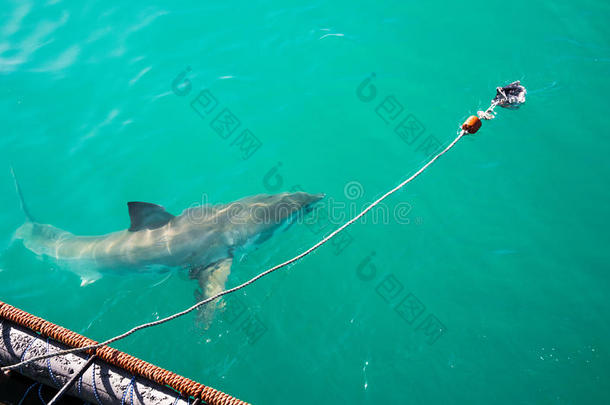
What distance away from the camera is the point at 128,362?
4312 millimetres

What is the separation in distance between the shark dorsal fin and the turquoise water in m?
0.86

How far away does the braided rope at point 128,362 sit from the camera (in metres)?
4.09

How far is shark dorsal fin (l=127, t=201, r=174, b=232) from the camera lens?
6793 mm

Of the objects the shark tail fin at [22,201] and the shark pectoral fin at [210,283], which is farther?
the shark tail fin at [22,201]

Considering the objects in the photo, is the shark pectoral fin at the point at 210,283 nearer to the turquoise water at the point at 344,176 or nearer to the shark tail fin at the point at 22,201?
the turquoise water at the point at 344,176

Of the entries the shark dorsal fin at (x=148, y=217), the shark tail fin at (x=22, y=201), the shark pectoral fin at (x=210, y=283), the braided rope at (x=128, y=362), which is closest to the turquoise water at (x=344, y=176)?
the shark tail fin at (x=22, y=201)

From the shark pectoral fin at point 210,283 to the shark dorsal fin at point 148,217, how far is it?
3.38 feet

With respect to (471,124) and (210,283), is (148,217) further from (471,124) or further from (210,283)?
(471,124)

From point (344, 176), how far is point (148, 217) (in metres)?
3.78

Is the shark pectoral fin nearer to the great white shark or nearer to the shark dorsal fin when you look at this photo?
the great white shark

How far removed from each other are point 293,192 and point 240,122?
7.62ft

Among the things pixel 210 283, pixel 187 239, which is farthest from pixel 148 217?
pixel 210 283

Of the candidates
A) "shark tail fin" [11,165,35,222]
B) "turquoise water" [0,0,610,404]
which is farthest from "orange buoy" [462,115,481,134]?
"shark tail fin" [11,165,35,222]

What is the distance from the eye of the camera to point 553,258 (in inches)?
270
